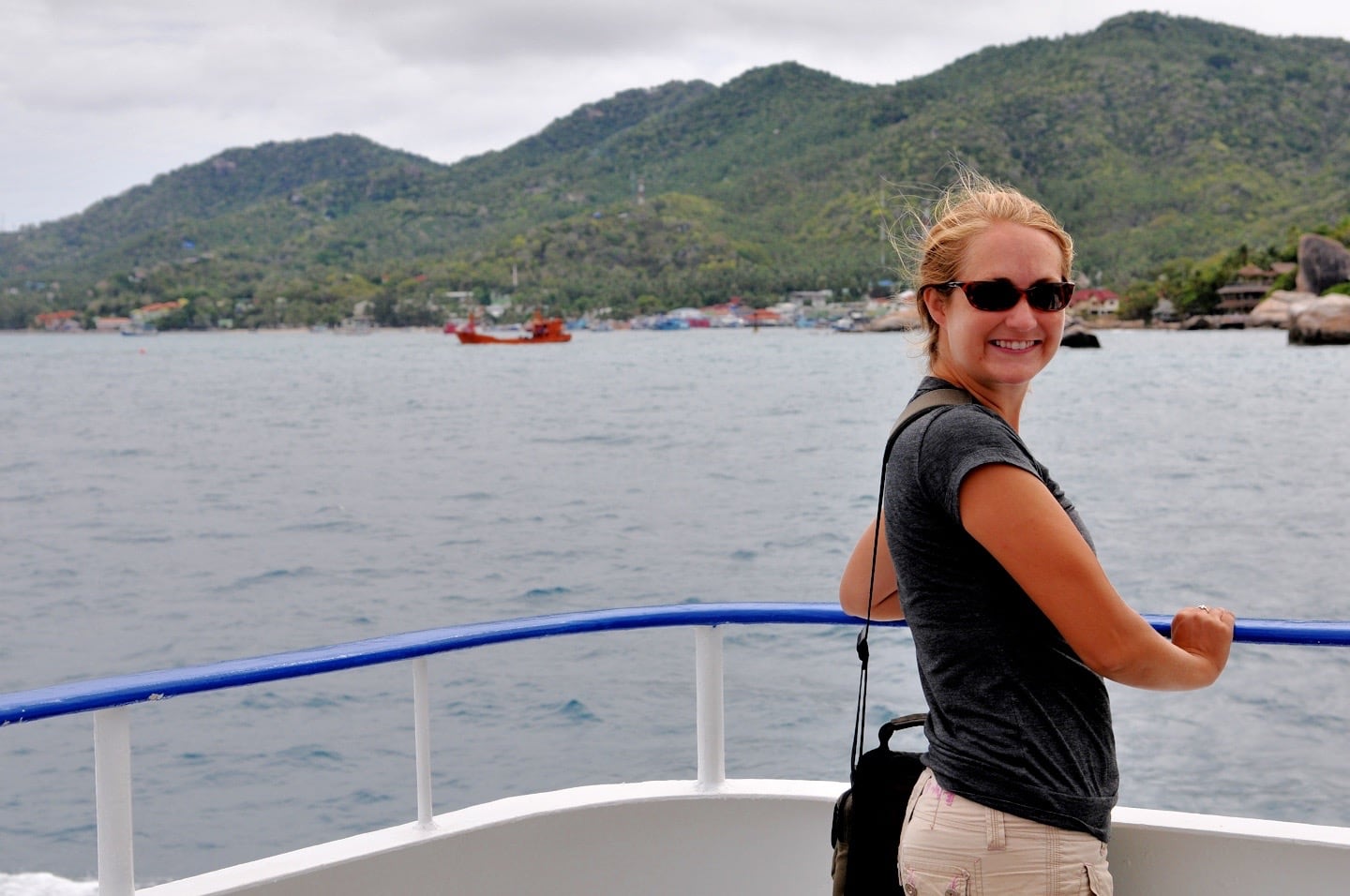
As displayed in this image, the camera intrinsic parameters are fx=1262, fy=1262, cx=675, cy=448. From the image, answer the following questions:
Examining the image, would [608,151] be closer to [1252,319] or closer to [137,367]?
[137,367]

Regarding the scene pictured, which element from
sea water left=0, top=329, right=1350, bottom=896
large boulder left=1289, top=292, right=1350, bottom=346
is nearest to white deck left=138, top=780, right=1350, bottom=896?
sea water left=0, top=329, right=1350, bottom=896

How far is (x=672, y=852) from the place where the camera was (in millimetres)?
1841

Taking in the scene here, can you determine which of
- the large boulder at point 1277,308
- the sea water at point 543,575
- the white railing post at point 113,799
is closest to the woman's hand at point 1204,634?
the white railing post at point 113,799

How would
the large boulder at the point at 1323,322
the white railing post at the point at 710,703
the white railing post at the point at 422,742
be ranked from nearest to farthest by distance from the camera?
the white railing post at the point at 422,742
the white railing post at the point at 710,703
the large boulder at the point at 1323,322

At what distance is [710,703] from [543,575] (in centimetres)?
1667

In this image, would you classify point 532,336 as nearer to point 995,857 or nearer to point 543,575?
point 543,575

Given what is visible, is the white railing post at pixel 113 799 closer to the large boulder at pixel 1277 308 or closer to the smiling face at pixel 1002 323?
the smiling face at pixel 1002 323

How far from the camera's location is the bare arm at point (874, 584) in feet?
4.33

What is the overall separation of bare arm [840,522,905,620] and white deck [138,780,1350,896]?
1.67 feet

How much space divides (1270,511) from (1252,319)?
174 feet

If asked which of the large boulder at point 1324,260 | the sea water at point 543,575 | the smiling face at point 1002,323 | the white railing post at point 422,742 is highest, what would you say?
the large boulder at point 1324,260

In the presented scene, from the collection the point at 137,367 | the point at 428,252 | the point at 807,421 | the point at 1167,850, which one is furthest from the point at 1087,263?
the point at 1167,850

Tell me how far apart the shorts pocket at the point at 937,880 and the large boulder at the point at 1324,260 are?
213 ft

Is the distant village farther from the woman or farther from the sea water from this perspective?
the woman
